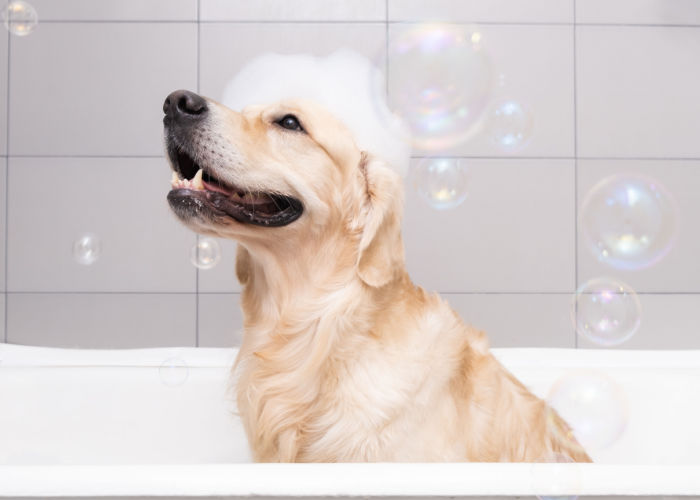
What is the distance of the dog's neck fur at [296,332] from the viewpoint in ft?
3.70

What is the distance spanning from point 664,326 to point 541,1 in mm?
1375

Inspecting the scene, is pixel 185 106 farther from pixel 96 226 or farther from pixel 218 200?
pixel 96 226

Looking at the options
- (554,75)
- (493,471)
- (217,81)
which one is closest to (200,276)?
(217,81)

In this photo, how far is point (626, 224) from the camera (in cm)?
142

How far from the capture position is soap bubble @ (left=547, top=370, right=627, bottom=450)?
1127 millimetres

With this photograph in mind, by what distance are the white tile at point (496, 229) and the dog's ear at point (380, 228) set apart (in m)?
1.16

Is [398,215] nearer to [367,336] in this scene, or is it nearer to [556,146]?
[367,336]

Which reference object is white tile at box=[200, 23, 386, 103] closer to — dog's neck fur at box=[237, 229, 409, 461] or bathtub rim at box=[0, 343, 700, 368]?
bathtub rim at box=[0, 343, 700, 368]

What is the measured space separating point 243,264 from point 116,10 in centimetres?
158

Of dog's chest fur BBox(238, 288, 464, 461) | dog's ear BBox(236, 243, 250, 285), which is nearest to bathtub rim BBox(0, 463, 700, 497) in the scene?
dog's chest fur BBox(238, 288, 464, 461)

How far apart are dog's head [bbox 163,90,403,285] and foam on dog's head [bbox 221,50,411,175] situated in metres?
1.15

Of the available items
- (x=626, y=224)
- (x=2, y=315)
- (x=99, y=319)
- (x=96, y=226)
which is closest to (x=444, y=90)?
(x=626, y=224)

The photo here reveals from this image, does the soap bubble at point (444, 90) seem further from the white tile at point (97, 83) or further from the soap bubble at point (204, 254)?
the white tile at point (97, 83)

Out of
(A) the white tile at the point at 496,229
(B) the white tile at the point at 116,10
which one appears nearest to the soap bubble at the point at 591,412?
(A) the white tile at the point at 496,229
